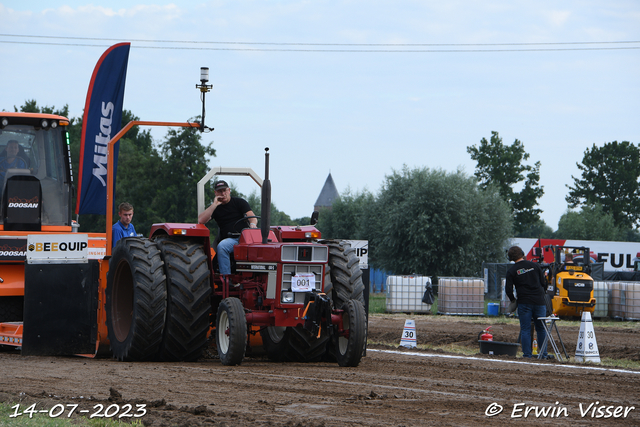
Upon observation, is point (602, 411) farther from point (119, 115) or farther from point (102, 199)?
point (119, 115)

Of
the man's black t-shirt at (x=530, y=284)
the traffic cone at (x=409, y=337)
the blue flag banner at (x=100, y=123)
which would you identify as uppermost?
the blue flag banner at (x=100, y=123)

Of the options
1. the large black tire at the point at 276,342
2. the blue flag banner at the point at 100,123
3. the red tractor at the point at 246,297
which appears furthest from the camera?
the blue flag banner at the point at 100,123

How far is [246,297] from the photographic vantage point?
8.80m

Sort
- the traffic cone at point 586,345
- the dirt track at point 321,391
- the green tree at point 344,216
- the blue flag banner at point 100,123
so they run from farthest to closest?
the green tree at point 344,216 → the blue flag banner at point 100,123 → the traffic cone at point 586,345 → the dirt track at point 321,391

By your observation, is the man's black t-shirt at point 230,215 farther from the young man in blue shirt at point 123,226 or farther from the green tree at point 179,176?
the green tree at point 179,176

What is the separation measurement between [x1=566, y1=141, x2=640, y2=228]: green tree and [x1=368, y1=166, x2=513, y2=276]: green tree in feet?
134

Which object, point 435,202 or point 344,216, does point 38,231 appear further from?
point 344,216

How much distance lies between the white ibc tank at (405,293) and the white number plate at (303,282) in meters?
18.5

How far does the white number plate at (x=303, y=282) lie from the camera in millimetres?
8211

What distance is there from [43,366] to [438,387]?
14.2 ft

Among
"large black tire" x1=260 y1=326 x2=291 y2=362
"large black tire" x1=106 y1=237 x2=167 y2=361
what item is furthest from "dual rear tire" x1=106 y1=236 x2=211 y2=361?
"large black tire" x1=260 y1=326 x2=291 y2=362

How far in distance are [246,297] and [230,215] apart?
1.10 metres

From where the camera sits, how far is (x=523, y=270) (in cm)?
1219

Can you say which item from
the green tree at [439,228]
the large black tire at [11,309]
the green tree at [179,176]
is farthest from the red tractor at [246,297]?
the green tree at [179,176]
